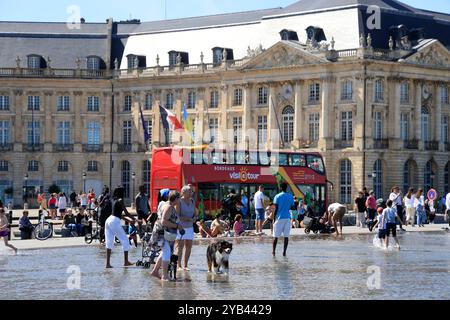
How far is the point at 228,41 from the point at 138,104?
10.2 m

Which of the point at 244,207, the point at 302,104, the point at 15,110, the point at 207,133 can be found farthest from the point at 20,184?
the point at 244,207

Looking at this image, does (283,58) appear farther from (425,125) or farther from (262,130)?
(425,125)

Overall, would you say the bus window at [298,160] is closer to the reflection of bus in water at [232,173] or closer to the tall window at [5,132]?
the reflection of bus in water at [232,173]

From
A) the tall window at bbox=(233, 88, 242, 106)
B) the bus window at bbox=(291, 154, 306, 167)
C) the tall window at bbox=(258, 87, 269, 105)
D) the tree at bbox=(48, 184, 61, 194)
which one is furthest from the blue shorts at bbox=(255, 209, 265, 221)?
the tree at bbox=(48, 184, 61, 194)

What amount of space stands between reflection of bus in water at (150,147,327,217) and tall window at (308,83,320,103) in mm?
28020

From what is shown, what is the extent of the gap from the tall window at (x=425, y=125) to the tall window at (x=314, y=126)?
27.4 feet

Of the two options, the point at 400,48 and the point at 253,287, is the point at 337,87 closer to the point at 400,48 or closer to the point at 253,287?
the point at 400,48

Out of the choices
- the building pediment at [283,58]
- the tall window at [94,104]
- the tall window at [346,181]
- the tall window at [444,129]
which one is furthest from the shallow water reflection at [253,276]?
the tall window at [94,104]

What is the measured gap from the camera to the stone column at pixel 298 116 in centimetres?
9288

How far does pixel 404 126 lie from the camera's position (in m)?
92.6

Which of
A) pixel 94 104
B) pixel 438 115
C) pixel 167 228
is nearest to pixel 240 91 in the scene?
pixel 94 104

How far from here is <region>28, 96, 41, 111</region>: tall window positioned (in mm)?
105688

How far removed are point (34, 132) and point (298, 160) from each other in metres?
47.4
